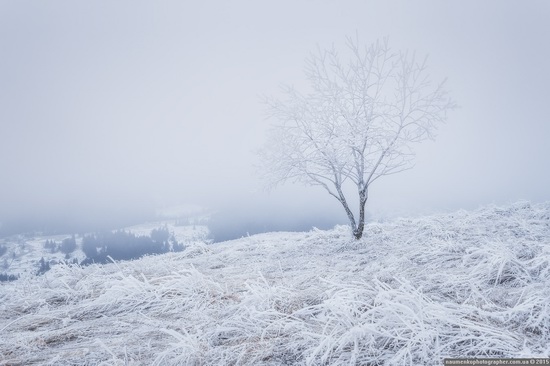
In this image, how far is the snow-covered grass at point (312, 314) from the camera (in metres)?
2.74

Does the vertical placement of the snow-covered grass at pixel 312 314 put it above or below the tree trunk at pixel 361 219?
below

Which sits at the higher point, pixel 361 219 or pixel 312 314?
pixel 361 219

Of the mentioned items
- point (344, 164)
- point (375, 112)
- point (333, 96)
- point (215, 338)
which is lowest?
point (215, 338)

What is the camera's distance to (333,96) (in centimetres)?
987

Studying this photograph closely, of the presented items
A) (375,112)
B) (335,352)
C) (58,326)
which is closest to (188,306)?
(58,326)

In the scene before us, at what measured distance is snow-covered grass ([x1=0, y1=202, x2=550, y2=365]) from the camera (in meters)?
2.74

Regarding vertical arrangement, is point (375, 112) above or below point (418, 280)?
above

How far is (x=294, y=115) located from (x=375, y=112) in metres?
2.74

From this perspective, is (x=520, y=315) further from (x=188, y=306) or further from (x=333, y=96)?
(x=333, y=96)

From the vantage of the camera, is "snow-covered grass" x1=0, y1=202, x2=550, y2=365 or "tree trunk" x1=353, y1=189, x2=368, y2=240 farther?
"tree trunk" x1=353, y1=189, x2=368, y2=240

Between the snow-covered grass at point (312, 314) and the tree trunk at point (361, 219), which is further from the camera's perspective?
the tree trunk at point (361, 219)

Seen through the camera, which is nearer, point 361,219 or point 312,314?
point 312,314

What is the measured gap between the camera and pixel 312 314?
386cm

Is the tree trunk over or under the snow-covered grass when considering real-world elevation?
over
